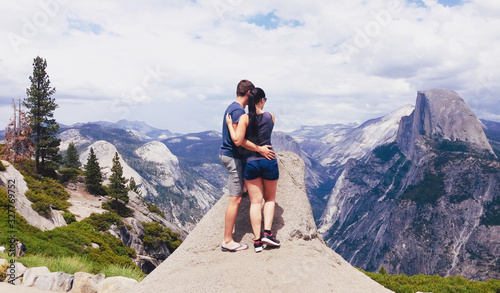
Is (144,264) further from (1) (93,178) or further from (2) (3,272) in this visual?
(2) (3,272)

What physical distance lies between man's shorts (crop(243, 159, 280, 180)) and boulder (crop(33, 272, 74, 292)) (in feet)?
21.1

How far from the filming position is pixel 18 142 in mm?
47031

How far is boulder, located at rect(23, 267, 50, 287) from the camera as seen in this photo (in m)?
9.73

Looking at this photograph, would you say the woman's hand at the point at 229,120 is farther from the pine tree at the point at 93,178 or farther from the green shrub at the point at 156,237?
the pine tree at the point at 93,178

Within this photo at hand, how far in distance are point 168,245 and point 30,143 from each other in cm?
2630

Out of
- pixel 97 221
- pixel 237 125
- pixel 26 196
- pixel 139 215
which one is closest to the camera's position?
pixel 237 125

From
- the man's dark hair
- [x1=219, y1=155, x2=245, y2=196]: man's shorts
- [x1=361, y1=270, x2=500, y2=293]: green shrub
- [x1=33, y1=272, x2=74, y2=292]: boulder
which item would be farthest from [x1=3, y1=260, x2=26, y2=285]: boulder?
[x1=361, y1=270, x2=500, y2=293]: green shrub

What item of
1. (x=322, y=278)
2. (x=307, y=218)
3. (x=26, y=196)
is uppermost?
(x=307, y=218)

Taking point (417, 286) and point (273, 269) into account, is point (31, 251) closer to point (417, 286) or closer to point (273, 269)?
point (273, 269)

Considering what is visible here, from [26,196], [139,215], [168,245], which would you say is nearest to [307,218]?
[26,196]

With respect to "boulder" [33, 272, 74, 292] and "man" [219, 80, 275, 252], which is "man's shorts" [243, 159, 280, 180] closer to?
"man" [219, 80, 275, 252]

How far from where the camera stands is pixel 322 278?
7.00 meters

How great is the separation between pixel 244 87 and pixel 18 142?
5134 centimetres

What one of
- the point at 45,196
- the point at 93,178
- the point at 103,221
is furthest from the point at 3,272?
the point at 93,178
